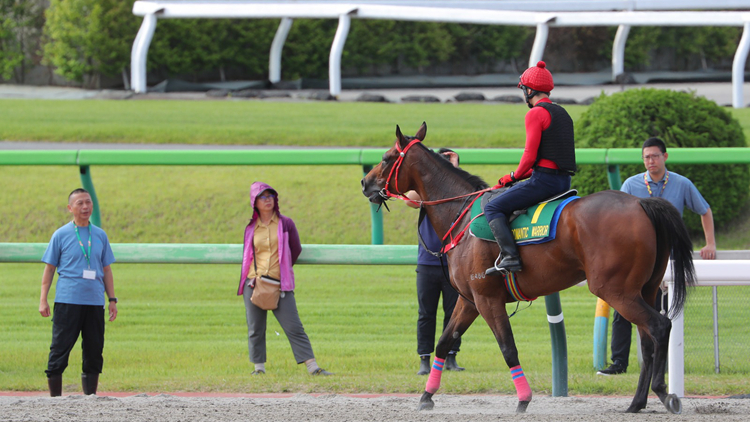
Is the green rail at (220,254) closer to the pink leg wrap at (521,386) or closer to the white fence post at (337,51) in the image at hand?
the pink leg wrap at (521,386)

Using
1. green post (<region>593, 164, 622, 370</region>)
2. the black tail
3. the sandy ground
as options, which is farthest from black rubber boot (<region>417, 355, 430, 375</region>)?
the black tail

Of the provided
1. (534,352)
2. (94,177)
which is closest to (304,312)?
(534,352)

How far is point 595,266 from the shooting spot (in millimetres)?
4688

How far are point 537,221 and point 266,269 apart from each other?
2504 millimetres

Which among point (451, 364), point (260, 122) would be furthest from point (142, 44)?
point (451, 364)

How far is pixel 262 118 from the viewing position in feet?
67.4

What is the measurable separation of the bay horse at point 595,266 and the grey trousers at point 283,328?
1.52 meters

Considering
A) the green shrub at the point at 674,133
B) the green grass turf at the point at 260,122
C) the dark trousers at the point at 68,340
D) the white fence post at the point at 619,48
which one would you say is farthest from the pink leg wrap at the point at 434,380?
the white fence post at the point at 619,48

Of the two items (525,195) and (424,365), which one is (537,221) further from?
(424,365)

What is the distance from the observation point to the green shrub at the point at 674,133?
1063 centimetres

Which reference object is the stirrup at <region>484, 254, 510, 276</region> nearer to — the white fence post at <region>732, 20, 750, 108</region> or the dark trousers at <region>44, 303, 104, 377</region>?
the dark trousers at <region>44, 303, 104, 377</region>

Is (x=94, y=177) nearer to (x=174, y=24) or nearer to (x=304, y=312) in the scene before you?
(x=304, y=312)

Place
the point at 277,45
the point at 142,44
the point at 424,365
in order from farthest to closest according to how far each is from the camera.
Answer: the point at 277,45 → the point at 142,44 → the point at 424,365

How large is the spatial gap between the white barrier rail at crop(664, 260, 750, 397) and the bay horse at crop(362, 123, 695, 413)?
16.7 inches
